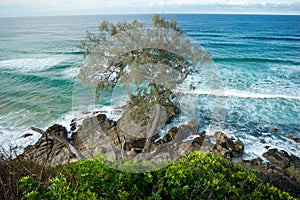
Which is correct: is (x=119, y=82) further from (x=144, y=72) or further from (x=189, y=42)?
(x=189, y=42)

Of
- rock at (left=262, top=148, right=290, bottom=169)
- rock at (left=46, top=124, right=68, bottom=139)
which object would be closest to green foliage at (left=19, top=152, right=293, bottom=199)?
rock at (left=262, top=148, right=290, bottom=169)

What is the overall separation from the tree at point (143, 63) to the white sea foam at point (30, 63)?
61.4 feet

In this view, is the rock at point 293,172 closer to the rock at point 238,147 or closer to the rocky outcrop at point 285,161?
the rocky outcrop at point 285,161

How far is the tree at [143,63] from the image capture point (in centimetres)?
530

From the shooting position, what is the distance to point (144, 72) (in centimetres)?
552

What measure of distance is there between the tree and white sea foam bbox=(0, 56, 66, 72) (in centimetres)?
1872

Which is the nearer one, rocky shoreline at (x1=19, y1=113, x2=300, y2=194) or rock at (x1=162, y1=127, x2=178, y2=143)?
rocky shoreline at (x1=19, y1=113, x2=300, y2=194)

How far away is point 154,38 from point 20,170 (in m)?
3.92

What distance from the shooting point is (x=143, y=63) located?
5.35 meters

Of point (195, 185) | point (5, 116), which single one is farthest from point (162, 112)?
point (5, 116)

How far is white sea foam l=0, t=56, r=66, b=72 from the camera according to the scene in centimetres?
2214

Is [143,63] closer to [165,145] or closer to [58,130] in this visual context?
[165,145]

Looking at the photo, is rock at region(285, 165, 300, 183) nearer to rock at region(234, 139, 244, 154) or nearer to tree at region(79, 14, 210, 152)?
rock at region(234, 139, 244, 154)

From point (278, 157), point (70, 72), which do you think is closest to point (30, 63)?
point (70, 72)
